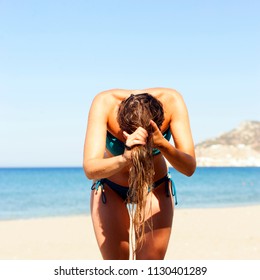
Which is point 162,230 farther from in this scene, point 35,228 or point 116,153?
point 35,228

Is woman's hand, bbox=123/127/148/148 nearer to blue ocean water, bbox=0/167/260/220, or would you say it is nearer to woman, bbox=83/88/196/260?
woman, bbox=83/88/196/260

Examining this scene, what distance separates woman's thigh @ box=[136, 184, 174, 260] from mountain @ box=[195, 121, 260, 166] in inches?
5543

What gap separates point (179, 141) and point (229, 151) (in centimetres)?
14952

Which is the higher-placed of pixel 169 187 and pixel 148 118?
pixel 148 118

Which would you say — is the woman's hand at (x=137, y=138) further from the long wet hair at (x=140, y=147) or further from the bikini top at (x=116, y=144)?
the bikini top at (x=116, y=144)

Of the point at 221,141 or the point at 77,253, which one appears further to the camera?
the point at 221,141

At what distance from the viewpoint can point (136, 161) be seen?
342 centimetres

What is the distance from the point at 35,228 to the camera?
59.0ft

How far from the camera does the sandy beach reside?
12141mm

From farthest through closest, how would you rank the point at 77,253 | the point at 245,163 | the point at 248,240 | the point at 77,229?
the point at 245,163 → the point at 77,229 → the point at 248,240 → the point at 77,253

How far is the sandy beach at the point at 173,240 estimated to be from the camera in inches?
478

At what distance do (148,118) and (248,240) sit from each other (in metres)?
11.5

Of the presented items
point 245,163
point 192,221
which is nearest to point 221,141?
point 245,163

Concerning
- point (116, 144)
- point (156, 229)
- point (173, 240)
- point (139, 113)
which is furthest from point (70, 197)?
point (139, 113)
